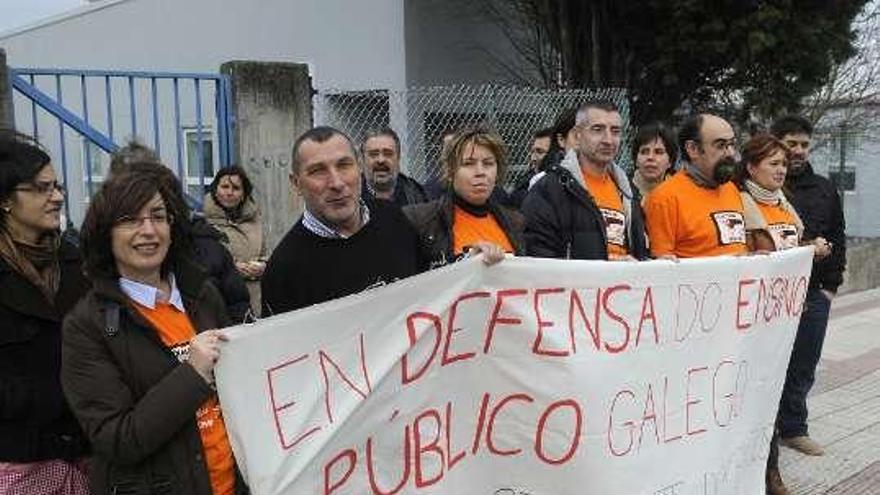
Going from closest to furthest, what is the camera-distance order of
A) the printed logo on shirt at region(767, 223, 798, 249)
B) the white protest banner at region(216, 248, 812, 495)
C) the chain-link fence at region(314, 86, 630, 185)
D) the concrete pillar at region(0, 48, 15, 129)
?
the white protest banner at region(216, 248, 812, 495) → the printed logo on shirt at region(767, 223, 798, 249) → the concrete pillar at region(0, 48, 15, 129) → the chain-link fence at region(314, 86, 630, 185)

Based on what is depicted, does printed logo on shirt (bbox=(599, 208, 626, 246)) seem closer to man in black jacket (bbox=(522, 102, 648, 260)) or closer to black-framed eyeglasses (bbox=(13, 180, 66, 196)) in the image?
man in black jacket (bbox=(522, 102, 648, 260))

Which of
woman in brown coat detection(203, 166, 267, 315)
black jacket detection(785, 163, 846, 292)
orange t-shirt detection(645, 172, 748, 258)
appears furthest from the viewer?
black jacket detection(785, 163, 846, 292)

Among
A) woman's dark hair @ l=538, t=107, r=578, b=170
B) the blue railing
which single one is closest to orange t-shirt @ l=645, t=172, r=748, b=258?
woman's dark hair @ l=538, t=107, r=578, b=170

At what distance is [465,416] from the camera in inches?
107

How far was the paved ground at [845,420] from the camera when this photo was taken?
462 cm

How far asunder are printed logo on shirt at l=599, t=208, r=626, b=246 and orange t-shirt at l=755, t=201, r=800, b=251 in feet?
2.57

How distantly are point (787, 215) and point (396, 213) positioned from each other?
7.58ft

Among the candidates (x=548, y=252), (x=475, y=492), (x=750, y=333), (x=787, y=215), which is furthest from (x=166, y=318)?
(x=787, y=215)

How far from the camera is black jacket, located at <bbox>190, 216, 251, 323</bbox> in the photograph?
10.8 ft

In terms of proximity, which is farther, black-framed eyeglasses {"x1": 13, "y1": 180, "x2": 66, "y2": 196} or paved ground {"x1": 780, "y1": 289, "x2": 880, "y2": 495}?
paved ground {"x1": 780, "y1": 289, "x2": 880, "y2": 495}

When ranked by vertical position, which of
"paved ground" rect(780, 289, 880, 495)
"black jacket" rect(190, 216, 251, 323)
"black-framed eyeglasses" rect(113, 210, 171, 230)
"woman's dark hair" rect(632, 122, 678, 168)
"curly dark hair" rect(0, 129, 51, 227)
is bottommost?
"paved ground" rect(780, 289, 880, 495)

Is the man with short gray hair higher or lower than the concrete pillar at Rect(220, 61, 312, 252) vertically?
lower

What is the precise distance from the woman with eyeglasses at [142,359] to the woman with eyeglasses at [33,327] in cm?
24

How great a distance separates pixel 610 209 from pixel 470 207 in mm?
765
